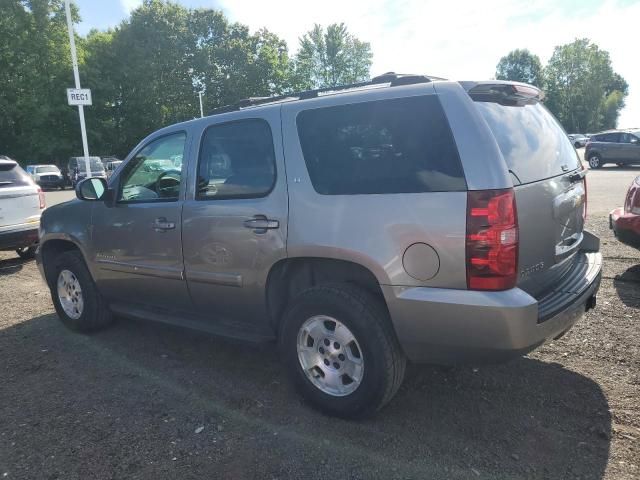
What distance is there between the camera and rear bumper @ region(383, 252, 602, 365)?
8.15 feet

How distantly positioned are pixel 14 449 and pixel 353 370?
2021 mm

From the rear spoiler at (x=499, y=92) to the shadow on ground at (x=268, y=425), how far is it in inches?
73.1

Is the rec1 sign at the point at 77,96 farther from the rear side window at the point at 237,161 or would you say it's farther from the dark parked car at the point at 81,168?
the dark parked car at the point at 81,168

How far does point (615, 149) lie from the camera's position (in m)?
22.0

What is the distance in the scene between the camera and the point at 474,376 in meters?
3.54

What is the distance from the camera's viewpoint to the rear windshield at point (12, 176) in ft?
25.2

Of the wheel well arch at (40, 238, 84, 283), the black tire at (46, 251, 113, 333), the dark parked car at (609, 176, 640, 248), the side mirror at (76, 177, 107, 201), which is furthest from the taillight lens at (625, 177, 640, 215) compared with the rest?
the wheel well arch at (40, 238, 84, 283)

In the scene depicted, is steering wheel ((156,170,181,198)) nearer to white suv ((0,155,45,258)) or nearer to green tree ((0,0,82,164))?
white suv ((0,155,45,258))

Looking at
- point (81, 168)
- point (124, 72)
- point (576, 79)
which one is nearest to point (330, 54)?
point (124, 72)

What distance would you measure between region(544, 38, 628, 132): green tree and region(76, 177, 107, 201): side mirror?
3465 inches

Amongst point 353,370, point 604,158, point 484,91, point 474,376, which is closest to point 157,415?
point 353,370

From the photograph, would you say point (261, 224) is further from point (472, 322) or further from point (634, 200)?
point (634, 200)

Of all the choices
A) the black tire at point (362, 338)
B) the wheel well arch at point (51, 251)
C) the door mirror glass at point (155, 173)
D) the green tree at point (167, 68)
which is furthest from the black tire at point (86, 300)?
the green tree at point (167, 68)

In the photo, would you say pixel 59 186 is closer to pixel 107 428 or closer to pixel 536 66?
pixel 107 428
